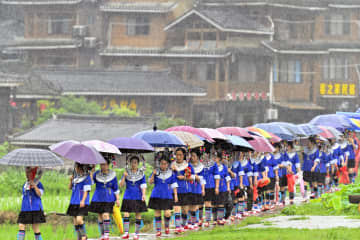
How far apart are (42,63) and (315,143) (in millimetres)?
33163

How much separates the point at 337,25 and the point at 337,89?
5095mm

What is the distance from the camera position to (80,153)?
11.5m

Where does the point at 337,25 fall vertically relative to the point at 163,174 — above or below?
above

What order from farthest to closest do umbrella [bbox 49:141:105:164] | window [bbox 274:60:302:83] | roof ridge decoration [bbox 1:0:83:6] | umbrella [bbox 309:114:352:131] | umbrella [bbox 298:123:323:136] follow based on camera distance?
window [bbox 274:60:302:83], roof ridge decoration [bbox 1:0:83:6], umbrella [bbox 309:114:352:131], umbrella [bbox 298:123:323:136], umbrella [bbox 49:141:105:164]

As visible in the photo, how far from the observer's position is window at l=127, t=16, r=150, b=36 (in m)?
49.6

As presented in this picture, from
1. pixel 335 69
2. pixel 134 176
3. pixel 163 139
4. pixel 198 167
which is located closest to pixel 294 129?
pixel 198 167

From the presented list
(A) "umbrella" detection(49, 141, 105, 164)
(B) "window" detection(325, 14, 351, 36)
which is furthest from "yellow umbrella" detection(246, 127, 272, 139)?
(B) "window" detection(325, 14, 351, 36)

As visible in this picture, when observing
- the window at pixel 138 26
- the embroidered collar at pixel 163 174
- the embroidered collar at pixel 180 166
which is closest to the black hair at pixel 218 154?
the embroidered collar at pixel 180 166

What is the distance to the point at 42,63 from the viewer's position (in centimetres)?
4978

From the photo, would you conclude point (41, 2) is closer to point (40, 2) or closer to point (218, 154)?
point (40, 2)

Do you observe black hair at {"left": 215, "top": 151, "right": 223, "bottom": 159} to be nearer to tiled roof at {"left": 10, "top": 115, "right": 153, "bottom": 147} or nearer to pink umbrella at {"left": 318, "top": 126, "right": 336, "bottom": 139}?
pink umbrella at {"left": 318, "top": 126, "right": 336, "bottom": 139}

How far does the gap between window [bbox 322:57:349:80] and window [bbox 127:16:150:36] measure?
40.9 ft

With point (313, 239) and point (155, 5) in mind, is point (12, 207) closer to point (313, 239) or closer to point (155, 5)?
point (313, 239)

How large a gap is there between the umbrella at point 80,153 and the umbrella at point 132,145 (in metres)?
0.93
